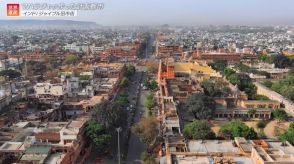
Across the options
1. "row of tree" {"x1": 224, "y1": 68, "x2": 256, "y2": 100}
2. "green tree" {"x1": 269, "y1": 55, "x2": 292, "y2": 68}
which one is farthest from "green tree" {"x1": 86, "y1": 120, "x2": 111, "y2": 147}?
"green tree" {"x1": 269, "y1": 55, "x2": 292, "y2": 68}

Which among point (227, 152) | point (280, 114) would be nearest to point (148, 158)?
point (227, 152)

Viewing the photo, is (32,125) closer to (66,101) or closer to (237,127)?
(66,101)

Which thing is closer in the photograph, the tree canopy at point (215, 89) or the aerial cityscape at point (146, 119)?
the aerial cityscape at point (146, 119)

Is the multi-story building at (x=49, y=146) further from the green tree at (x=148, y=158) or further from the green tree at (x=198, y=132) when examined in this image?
the green tree at (x=198, y=132)

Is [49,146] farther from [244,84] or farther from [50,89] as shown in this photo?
[244,84]

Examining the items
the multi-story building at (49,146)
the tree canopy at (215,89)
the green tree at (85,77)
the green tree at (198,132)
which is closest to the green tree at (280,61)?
the tree canopy at (215,89)
